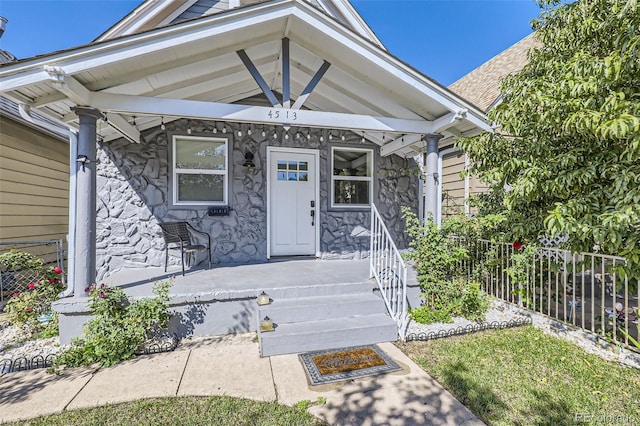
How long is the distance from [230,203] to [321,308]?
284cm

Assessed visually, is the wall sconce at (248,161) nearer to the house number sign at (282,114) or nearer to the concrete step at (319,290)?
the house number sign at (282,114)

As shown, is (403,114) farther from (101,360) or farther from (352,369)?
(101,360)

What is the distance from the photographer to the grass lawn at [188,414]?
229cm

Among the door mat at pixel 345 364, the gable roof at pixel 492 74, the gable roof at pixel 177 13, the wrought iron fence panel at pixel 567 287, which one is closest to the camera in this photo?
the door mat at pixel 345 364

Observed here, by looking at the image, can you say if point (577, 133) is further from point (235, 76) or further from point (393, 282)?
point (235, 76)

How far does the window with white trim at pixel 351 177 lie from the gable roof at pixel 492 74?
297cm

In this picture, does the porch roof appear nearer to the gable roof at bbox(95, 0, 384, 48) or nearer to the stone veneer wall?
the stone veneer wall

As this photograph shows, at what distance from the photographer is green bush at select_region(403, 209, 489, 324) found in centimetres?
423

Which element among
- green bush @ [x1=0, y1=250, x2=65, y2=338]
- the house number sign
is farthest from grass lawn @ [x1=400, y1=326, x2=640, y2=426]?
green bush @ [x1=0, y1=250, x2=65, y2=338]

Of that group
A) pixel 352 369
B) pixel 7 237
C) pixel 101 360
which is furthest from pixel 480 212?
pixel 7 237

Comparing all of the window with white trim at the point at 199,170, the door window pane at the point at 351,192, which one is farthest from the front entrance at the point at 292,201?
the window with white trim at the point at 199,170

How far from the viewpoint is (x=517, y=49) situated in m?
8.67

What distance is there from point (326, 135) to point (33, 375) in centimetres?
523

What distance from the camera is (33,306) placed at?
3.93 m
